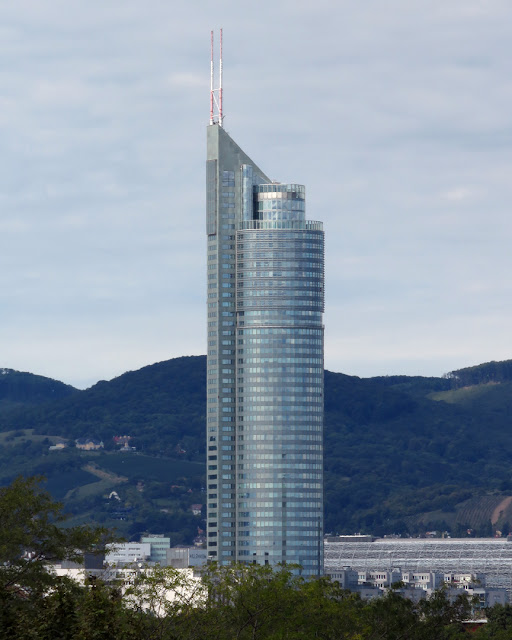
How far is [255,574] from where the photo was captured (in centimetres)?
14012

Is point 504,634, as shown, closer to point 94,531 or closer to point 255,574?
point 255,574

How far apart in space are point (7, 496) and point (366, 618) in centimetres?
5828

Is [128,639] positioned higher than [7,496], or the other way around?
[7,496]

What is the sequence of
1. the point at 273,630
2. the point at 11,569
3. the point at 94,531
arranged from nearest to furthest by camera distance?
the point at 11,569, the point at 94,531, the point at 273,630

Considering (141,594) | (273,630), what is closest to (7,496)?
(141,594)

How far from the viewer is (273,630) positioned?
442ft

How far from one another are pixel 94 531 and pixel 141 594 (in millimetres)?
7545

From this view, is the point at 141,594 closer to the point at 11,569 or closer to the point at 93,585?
the point at 11,569

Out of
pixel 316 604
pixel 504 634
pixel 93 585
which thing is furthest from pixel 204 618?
pixel 504 634

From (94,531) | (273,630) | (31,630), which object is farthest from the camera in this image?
(273,630)

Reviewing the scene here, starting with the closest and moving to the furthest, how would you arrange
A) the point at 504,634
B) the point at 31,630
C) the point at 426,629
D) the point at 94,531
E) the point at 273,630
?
1. the point at 31,630
2. the point at 94,531
3. the point at 273,630
4. the point at 426,629
5. the point at 504,634

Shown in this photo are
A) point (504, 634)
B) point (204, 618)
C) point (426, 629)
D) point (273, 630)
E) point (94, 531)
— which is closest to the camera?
point (94, 531)

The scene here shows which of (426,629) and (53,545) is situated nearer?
(53,545)

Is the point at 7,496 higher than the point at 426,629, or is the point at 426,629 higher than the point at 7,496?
the point at 7,496
